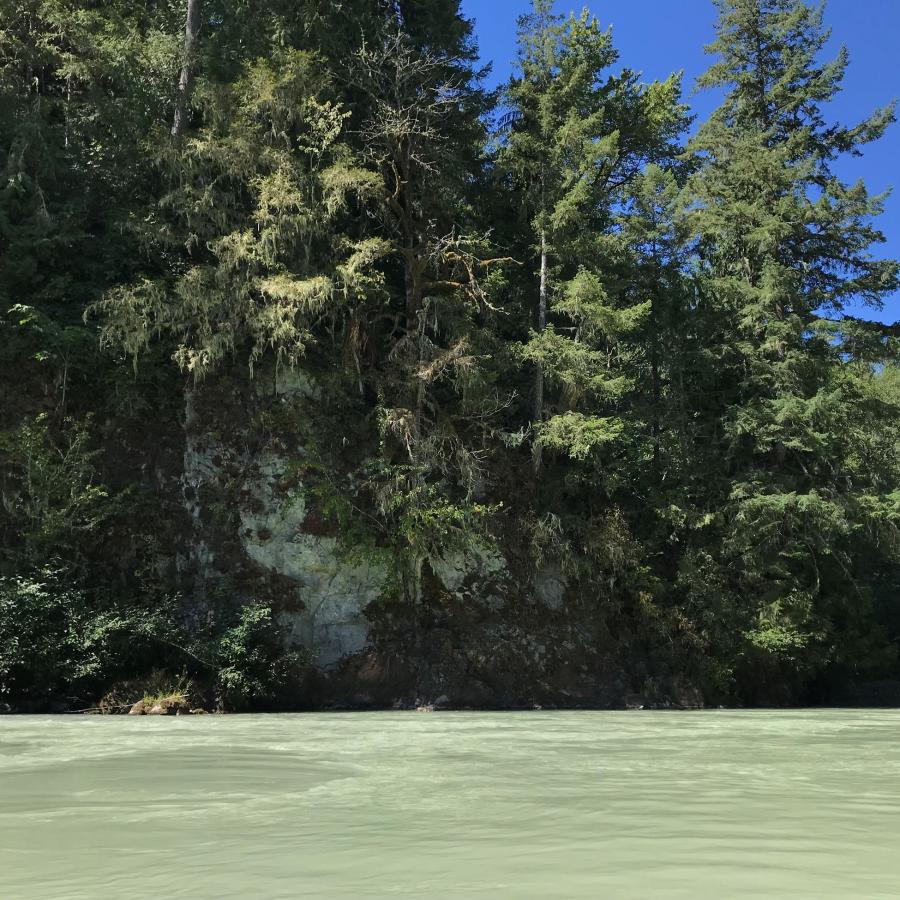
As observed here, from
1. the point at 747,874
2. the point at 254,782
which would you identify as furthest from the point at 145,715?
the point at 747,874

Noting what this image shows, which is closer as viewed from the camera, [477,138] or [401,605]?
[401,605]

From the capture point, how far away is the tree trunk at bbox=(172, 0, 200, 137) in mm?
18844

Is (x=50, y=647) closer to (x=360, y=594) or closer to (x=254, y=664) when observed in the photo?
(x=254, y=664)

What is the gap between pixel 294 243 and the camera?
16.8 metres

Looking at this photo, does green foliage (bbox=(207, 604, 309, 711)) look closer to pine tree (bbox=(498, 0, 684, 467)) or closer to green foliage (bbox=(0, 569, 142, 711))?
green foliage (bbox=(0, 569, 142, 711))

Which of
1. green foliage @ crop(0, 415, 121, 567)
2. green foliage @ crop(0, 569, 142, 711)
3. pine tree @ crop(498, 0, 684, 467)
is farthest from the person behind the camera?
pine tree @ crop(498, 0, 684, 467)

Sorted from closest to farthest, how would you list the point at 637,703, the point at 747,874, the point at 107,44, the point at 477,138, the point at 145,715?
the point at 747,874, the point at 145,715, the point at 637,703, the point at 107,44, the point at 477,138

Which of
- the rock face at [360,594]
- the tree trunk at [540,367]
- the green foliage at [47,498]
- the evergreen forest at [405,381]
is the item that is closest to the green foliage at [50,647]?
the evergreen forest at [405,381]

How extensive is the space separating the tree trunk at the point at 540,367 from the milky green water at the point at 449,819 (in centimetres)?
1056

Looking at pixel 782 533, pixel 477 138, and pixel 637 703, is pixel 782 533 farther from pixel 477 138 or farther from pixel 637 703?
pixel 477 138

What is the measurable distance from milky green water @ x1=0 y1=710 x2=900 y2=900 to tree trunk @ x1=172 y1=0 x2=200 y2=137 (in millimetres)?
15551

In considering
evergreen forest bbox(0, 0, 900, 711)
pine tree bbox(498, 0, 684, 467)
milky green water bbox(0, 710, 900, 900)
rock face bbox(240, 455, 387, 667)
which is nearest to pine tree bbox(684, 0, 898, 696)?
evergreen forest bbox(0, 0, 900, 711)

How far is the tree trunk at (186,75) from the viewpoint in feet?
61.8

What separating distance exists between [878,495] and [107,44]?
2119 cm
